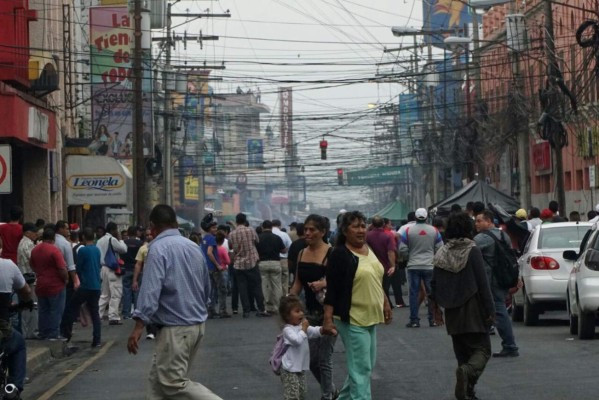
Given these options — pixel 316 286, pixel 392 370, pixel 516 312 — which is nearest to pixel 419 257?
pixel 516 312

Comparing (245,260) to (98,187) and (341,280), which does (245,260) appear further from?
(341,280)

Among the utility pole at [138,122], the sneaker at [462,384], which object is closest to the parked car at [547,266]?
the sneaker at [462,384]

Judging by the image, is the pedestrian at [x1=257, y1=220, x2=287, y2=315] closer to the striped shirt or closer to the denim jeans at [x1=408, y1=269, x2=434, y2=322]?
the denim jeans at [x1=408, y1=269, x2=434, y2=322]

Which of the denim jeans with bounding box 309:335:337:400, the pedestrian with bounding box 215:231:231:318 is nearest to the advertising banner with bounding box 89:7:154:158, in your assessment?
the pedestrian with bounding box 215:231:231:318

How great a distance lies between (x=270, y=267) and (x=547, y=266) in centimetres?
758

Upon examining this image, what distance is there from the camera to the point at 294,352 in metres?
11.6

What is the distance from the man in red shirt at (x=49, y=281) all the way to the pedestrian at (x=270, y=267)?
26.2 feet

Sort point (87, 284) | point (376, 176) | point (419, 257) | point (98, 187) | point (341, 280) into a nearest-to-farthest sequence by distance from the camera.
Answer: point (341, 280)
point (87, 284)
point (419, 257)
point (98, 187)
point (376, 176)

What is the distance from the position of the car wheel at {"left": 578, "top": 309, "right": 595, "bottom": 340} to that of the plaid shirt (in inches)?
389

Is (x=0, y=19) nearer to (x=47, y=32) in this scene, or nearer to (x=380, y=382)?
(x=47, y=32)

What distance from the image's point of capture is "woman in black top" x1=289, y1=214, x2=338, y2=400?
12.4m

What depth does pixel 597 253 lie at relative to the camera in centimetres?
1844

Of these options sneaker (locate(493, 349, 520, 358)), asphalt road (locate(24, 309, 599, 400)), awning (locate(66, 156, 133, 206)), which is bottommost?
asphalt road (locate(24, 309, 599, 400))

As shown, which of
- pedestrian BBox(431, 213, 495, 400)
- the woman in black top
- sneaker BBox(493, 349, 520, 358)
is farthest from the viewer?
sneaker BBox(493, 349, 520, 358)
